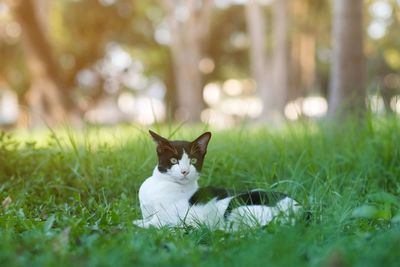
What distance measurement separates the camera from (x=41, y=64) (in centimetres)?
1569

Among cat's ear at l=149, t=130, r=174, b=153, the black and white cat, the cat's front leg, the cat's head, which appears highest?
cat's ear at l=149, t=130, r=174, b=153

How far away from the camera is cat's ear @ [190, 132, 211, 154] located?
3.91m

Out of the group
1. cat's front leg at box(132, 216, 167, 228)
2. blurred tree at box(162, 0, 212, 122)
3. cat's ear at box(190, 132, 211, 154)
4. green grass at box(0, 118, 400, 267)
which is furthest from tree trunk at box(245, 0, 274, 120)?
cat's front leg at box(132, 216, 167, 228)

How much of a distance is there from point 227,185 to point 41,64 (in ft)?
39.3

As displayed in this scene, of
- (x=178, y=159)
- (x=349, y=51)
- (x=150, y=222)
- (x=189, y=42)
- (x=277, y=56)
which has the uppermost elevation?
(x=189, y=42)

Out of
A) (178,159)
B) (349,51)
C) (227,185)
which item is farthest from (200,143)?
(349,51)

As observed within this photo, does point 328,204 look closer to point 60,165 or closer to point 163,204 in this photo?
point 163,204

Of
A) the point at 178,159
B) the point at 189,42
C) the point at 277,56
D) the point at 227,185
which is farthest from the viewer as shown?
the point at 277,56

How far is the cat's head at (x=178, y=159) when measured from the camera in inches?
148

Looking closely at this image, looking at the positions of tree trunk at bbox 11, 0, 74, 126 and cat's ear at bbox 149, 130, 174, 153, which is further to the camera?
tree trunk at bbox 11, 0, 74, 126

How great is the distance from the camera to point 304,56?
27.4 metres

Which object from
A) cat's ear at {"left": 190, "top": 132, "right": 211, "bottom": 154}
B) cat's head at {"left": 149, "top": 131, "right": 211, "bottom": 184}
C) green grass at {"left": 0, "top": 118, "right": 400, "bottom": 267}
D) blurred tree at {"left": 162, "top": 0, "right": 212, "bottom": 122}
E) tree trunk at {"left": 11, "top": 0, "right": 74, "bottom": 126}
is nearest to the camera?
green grass at {"left": 0, "top": 118, "right": 400, "bottom": 267}

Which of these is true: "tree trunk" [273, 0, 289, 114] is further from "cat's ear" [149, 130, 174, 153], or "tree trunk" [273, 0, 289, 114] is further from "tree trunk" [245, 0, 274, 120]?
"cat's ear" [149, 130, 174, 153]

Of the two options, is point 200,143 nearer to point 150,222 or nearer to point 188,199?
point 188,199
